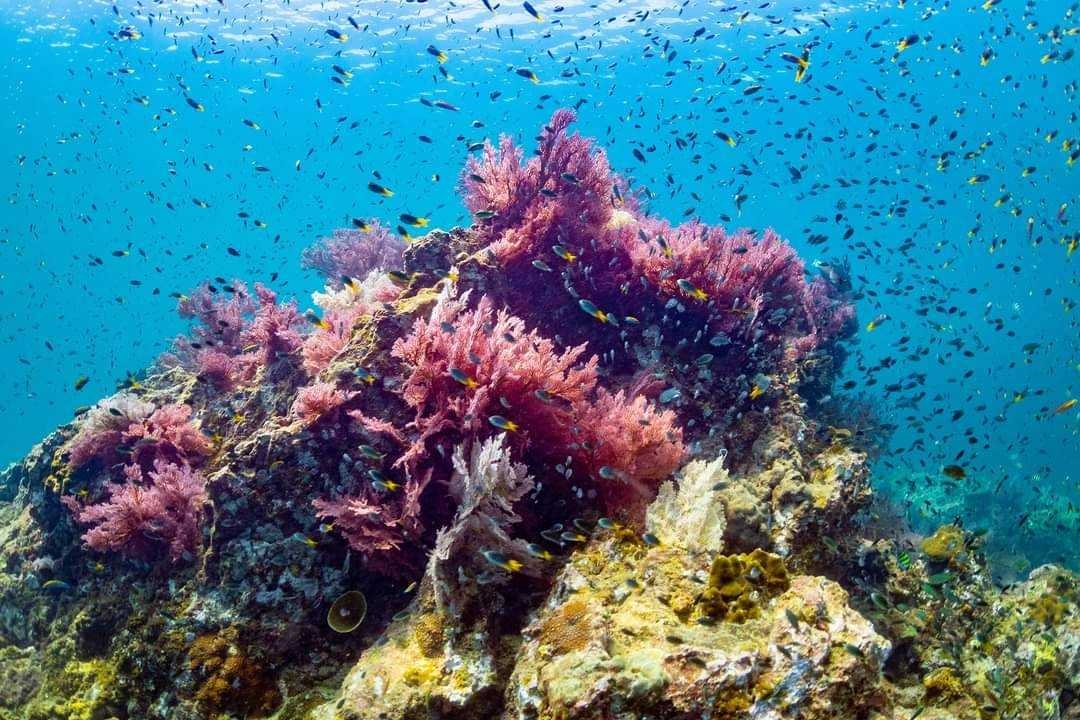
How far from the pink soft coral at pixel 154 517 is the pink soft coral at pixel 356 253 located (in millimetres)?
6064

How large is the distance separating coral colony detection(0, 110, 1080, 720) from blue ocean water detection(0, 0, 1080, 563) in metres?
2.73

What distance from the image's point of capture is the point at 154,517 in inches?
219

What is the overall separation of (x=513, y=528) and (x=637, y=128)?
2052cm

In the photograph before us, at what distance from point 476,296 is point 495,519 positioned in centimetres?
335

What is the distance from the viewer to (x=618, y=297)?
7484mm

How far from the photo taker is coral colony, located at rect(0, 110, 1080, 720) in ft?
11.1

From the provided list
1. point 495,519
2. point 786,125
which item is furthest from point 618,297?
point 786,125

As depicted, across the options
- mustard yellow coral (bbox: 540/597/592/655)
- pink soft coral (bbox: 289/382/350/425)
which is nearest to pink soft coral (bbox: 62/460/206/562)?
pink soft coral (bbox: 289/382/350/425)

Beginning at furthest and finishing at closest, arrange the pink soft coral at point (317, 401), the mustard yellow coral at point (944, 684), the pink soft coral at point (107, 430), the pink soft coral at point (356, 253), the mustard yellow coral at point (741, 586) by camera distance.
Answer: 1. the pink soft coral at point (356, 253)
2. the pink soft coral at point (107, 430)
3. the pink soft coral at point (317, 401)
4. the mustard yellow coral at point (944, 684)
5. the mustard yellow coral at point (741, 586)

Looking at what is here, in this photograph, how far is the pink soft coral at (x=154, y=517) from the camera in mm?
5473

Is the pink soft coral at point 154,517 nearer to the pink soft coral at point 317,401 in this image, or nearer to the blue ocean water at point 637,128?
the pink soft coral at point 317,401

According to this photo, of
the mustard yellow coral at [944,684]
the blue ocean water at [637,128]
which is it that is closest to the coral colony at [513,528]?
the mustard yellow coral at [944,684]

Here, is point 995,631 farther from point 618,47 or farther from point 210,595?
point 618,47

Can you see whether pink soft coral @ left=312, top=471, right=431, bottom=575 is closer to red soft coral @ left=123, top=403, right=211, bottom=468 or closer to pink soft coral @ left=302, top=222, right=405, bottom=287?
red soft coral @ left=123, top=403, right=211, bottom=468
